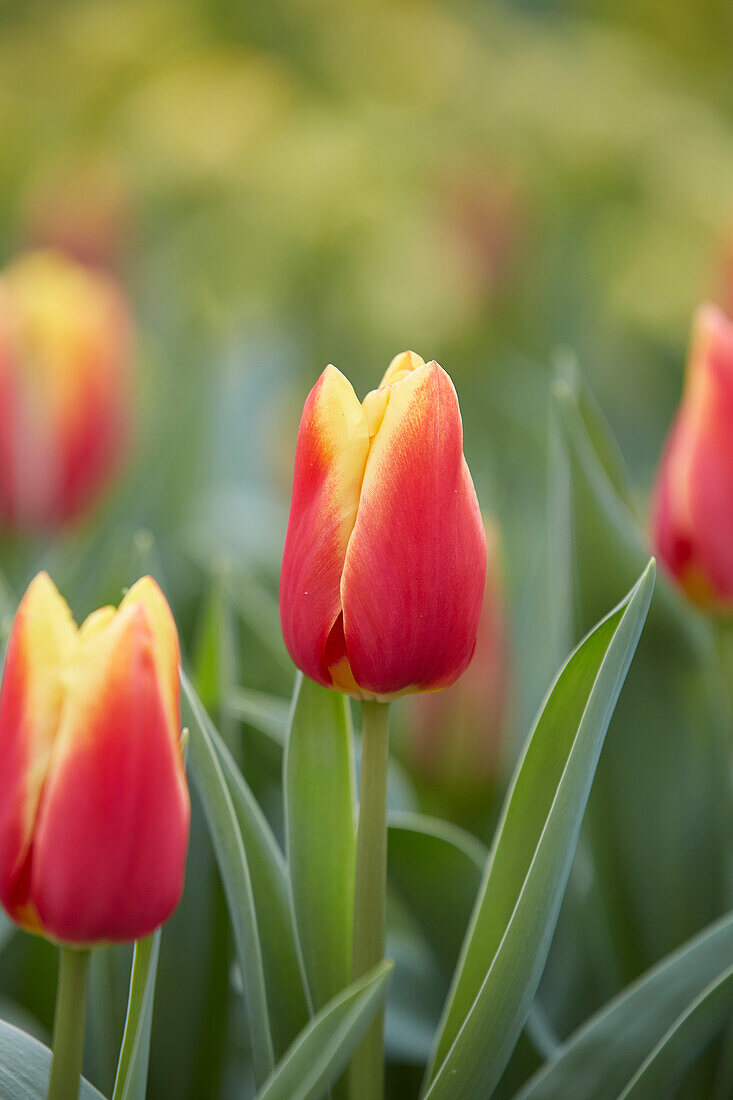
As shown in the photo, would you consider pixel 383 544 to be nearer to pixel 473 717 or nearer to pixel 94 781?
pixel 94 781

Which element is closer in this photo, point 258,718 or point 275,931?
point 275,931

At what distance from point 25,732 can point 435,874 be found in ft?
0.74

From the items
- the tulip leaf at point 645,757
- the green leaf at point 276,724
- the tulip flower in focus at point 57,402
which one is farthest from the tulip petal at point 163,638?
the tulip flower in focus at point 57,402

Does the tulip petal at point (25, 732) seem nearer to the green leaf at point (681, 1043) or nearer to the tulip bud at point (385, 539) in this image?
the tulip bud at point (385, 539)

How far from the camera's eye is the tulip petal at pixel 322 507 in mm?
332

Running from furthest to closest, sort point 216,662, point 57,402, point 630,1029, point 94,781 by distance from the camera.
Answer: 1. point 57,402
2. point 216,662
3. point 630,1029
4. point 94,781

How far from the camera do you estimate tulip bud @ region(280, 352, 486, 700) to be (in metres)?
0.32

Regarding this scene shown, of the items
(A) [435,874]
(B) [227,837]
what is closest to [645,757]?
(A) [435,874]

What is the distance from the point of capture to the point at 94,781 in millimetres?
293

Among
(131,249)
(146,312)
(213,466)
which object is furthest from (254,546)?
(131,249)

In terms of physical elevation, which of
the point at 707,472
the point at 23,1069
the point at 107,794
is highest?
the point at 707,472

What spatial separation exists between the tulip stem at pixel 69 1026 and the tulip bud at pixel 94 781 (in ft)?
0.05

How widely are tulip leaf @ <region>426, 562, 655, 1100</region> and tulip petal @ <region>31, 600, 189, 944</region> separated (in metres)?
0.12

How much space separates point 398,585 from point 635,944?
263 millimetres
